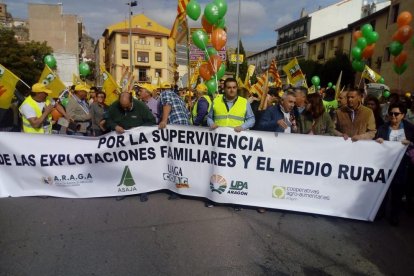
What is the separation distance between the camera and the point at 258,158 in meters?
4.90

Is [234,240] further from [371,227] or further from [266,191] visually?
[371,227]

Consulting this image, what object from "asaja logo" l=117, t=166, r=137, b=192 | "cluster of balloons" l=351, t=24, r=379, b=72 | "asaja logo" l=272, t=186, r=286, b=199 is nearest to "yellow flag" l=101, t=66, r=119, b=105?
"asaja logo" l=117, t=166, r=137, b=192

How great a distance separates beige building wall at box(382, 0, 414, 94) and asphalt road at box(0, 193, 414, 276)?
2206 centimetres

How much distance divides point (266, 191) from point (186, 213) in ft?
3.80

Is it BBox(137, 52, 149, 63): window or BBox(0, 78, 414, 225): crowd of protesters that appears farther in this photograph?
BBox(137, 52, 149, 63): window

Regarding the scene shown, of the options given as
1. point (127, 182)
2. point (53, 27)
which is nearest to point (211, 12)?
point (127, 182)

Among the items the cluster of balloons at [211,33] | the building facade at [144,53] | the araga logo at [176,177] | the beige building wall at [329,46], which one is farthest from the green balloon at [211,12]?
the building facade at [144,53]

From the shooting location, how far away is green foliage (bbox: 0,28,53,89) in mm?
33375

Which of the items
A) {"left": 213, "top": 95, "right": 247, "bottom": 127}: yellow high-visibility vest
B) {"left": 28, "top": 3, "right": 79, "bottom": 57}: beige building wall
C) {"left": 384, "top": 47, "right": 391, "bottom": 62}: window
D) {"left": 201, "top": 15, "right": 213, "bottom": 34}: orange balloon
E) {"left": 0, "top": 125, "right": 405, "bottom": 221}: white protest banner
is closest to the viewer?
{"left": 0, "top": 125, "right": 405, "bottom": 221}: white protest banner

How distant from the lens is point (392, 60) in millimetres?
26406

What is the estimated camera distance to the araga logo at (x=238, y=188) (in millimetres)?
4996

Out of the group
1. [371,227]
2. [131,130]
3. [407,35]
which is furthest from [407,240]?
[407,35]

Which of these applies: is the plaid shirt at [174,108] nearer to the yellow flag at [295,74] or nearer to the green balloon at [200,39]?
the green balloon at [200,39]

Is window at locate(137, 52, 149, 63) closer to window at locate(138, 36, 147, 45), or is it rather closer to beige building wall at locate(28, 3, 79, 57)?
window at locate(138, 36, 147, 45)
